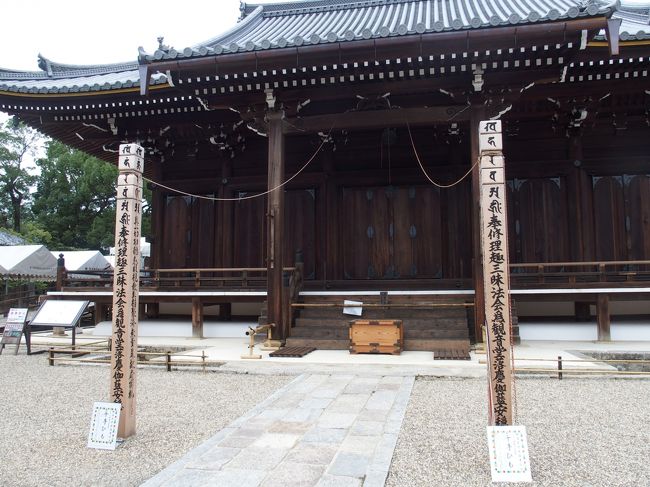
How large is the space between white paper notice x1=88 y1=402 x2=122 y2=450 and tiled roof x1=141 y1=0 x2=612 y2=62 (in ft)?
21.1

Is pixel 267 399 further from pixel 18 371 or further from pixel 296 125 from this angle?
pixel 296 125

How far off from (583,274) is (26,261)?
2661 centimetres

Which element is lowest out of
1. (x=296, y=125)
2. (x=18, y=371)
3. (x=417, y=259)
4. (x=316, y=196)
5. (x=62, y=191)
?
(x=18, y=371)

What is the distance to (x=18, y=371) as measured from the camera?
7.98 metres

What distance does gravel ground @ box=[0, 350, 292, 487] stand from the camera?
3647mm

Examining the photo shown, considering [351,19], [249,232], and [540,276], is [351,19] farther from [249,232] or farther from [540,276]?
[540,276]

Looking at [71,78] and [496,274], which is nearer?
[496,274]

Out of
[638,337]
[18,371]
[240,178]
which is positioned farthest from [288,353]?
[638,337]

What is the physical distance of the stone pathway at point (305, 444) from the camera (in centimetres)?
338

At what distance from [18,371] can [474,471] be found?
293 inches

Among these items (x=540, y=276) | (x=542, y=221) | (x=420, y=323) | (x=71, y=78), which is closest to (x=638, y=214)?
(x=542, y=221)

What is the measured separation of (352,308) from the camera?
978 centimetres

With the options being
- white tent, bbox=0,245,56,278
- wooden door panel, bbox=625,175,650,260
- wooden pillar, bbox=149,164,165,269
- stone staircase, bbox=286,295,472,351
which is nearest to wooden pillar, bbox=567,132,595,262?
wooden door panel, bbox=625,175,650,260

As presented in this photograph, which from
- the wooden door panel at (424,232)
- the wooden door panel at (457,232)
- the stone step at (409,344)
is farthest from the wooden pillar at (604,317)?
the wooden door panel at (424,232)
